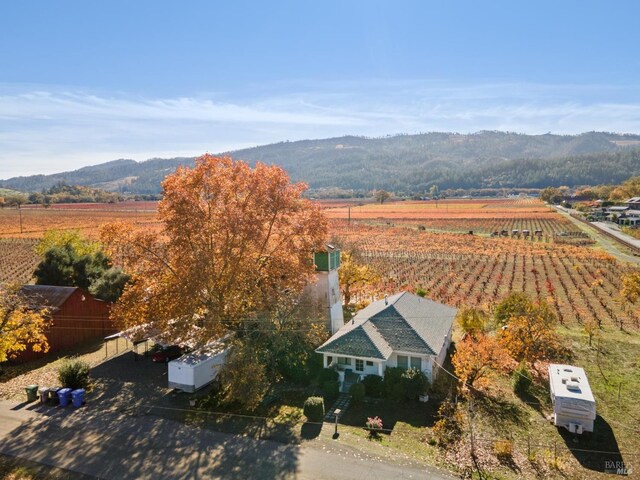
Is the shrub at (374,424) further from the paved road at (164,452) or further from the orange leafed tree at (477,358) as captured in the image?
the orange leafed tree at (477,358)

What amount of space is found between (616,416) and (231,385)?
698 inches

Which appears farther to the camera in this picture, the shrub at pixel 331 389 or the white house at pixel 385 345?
the white house at pixel 385 345

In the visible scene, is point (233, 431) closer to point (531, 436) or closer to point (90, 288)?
point (531, 436)

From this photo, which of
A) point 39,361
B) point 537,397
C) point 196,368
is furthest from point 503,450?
point 39,361

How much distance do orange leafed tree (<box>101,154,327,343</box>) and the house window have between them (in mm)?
6896

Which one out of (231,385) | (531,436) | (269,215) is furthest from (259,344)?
(531,436)

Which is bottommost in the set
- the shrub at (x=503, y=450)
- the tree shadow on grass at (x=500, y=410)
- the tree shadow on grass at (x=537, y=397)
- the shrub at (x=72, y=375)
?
the tree shadow on grass at (x=537, y=397)

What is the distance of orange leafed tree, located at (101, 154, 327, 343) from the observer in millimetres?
24703

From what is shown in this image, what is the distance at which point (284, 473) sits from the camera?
1669cm

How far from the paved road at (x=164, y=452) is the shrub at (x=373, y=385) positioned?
4.91 meters

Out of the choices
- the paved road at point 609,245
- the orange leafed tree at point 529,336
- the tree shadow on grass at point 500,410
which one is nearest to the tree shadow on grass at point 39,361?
the tree shadow on grass at point 500,410

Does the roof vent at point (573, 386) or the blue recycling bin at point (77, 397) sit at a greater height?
the roof vent at point (573, 386)

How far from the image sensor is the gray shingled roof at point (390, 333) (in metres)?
23.9

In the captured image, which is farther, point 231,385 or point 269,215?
point 269,215
